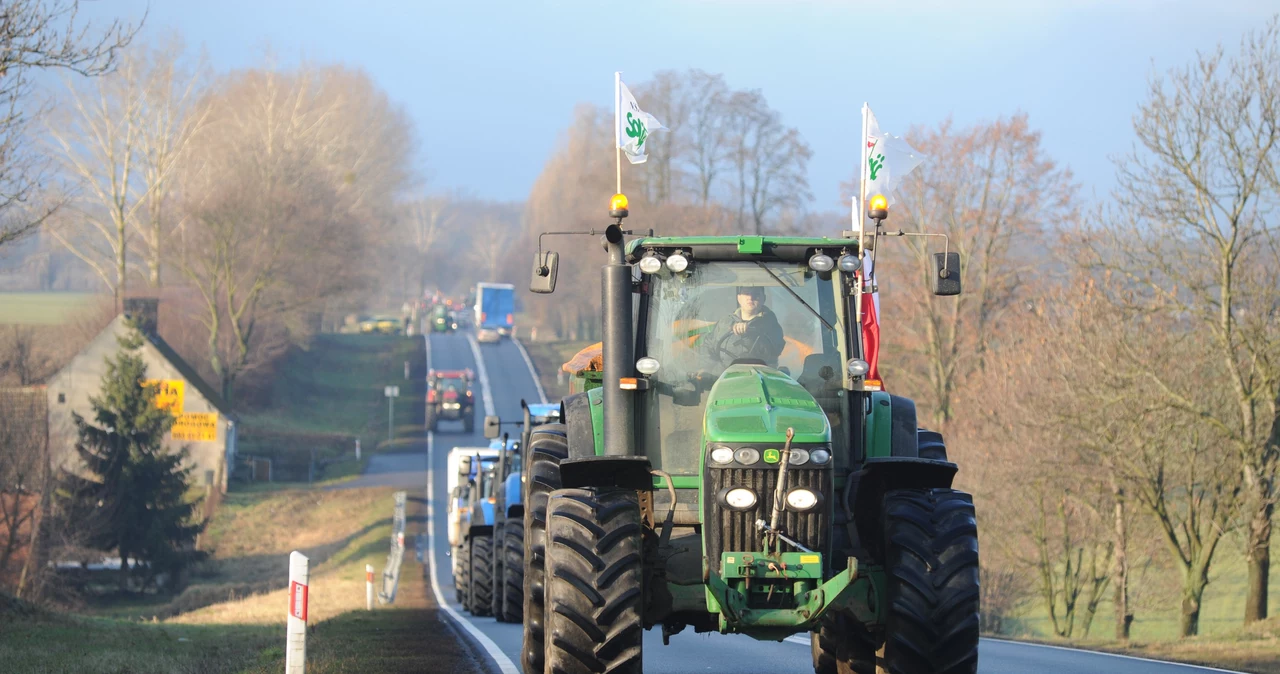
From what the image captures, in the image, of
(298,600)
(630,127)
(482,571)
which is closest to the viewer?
(298,600)

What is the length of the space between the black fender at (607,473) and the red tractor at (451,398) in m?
57.1

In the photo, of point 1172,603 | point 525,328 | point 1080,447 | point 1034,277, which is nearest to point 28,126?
point 1080,447

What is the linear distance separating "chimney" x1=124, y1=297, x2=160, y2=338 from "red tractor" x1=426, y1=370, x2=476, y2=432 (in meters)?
12.6

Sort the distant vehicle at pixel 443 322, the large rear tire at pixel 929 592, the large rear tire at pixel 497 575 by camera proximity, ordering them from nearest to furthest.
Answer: the large rear tire at pixel 929 592
the large rear tire at pixel 497 575
the distant vehicle at pixel 443 322

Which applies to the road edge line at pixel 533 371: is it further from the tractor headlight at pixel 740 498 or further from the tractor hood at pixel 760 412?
the tractor headlight at pixel 740 498

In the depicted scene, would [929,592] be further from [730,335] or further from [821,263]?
[821,263]

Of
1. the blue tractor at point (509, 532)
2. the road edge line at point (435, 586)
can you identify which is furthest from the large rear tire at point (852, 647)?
the blue tractor at point (509, 532)

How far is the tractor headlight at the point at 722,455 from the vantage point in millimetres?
7602

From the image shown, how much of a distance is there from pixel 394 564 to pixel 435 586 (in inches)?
118

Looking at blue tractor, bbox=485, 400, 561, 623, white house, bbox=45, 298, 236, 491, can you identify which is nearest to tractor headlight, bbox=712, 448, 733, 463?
blue tractor, bbox=485, 400, 561, 623

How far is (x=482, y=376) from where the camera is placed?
7769 cm

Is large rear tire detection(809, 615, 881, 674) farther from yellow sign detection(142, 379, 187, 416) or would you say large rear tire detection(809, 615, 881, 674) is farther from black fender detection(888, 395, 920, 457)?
yellow sign detection(142, 379, 187, 416)

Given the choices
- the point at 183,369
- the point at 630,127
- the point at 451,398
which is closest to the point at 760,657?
the point at 630,127

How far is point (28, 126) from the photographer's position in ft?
65.2
